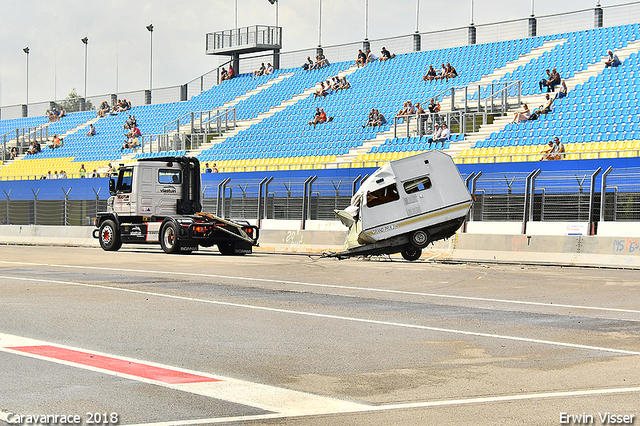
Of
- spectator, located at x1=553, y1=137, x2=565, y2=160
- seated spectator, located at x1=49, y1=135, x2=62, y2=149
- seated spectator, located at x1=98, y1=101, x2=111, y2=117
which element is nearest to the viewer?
spectator, located at x1=553, y1=137, x2=565, y2=160

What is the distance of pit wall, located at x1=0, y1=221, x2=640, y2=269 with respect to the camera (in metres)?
21.0

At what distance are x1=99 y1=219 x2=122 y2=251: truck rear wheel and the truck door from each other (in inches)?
29.1

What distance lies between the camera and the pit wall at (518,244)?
2105 centimetres

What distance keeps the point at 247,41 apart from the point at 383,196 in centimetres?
3905

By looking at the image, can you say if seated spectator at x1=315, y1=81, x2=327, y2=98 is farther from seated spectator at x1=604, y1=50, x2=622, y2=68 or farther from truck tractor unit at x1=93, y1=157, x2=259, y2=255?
truck tractor unit at x1=93, y1=157, x2=259, y2=255

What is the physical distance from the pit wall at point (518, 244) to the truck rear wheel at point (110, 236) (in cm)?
547

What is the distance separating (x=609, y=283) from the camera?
53.3ft

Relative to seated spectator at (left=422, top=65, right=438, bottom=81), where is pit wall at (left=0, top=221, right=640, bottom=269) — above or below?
below

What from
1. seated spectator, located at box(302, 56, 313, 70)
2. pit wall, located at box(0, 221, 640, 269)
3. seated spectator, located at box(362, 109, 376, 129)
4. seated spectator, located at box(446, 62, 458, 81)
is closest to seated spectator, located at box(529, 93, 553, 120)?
seated spectator, located at box(446, 62, 458, 81)

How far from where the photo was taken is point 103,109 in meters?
Result: 61.7

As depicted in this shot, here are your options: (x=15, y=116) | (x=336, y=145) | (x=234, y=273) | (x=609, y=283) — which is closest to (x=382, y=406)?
(x=609, y=283)

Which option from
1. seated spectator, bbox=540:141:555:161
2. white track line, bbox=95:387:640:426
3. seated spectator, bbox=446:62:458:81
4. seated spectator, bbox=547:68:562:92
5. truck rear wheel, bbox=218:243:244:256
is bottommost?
truck rear wheel, bbox=218:243:244:256

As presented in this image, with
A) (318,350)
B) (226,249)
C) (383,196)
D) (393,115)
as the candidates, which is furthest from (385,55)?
(318,350)

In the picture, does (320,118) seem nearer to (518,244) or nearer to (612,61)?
(612,61)
